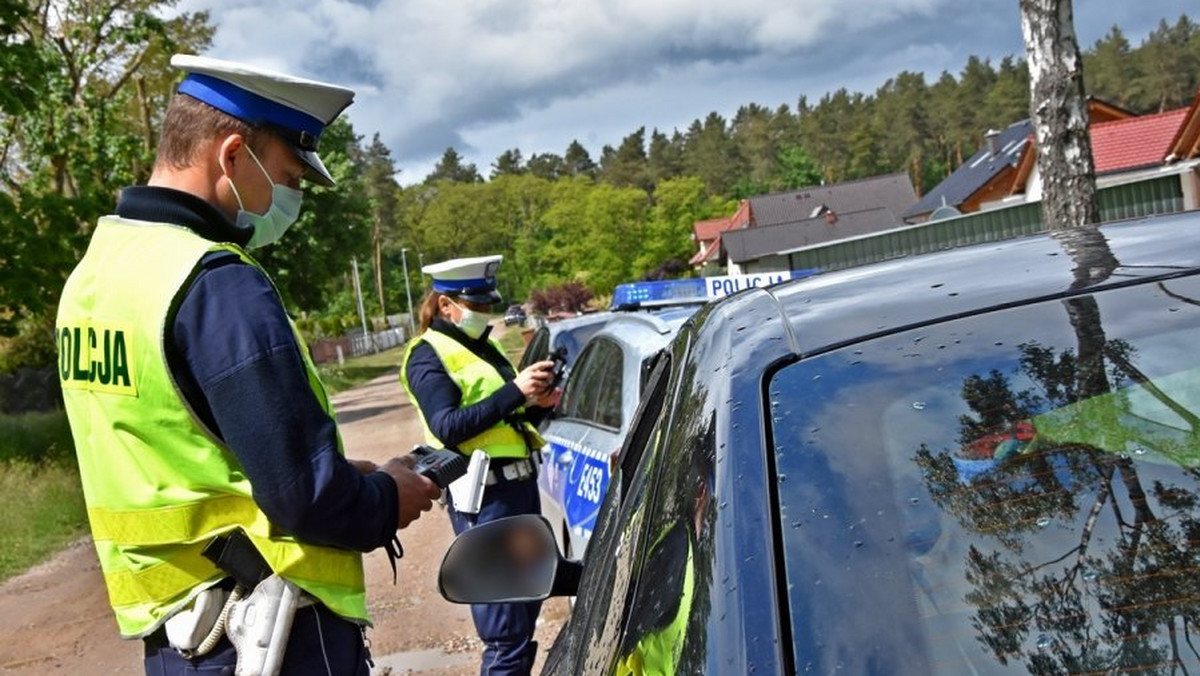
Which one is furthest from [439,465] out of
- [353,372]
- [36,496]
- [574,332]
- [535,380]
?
[353,372]

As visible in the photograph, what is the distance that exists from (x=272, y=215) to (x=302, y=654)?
0.95 m

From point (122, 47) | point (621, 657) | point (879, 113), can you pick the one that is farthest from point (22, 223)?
point (879, 113)

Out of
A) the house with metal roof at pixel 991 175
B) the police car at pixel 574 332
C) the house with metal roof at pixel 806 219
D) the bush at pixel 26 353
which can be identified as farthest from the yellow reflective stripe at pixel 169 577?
the house with metal roof at pixel 806 219

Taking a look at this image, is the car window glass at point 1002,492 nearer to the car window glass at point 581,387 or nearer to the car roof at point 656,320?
→ the car roof at point 656,320

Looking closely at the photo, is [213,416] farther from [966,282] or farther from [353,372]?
[353,372]

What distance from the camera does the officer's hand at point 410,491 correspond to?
2.23 meters

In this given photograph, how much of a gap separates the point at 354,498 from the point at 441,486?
40cm

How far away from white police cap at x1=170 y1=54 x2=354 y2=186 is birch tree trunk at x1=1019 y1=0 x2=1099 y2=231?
185 inches

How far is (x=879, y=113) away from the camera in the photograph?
12012 centimetres

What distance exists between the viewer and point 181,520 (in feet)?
6.69

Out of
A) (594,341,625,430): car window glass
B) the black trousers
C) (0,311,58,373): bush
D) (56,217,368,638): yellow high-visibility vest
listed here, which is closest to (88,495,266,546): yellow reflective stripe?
(56,217,368,638): yellow high-visibility vest

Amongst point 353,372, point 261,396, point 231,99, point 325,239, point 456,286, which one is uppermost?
point 325,239

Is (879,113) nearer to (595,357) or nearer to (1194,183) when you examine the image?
(1194,183)

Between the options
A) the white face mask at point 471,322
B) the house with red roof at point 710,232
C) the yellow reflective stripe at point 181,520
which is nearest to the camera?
the yellow reflective stripe at point 181,520
